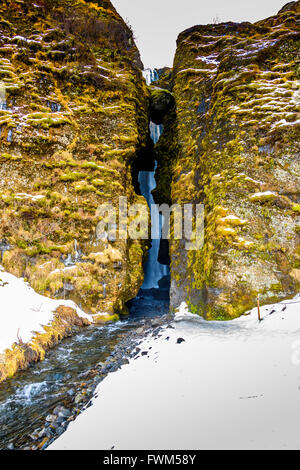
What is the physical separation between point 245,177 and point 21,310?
8.68 metres

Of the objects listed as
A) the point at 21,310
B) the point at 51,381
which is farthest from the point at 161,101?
the point at 51,381

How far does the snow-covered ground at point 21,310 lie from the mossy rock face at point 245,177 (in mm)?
4857

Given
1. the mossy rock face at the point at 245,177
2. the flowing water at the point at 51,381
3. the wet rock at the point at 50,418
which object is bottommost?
the flowing water at the point at 51,381

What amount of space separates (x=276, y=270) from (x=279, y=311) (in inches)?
74.5

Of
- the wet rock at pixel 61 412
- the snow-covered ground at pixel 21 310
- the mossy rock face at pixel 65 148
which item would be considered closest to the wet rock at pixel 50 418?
the wet rock at pixel 61 412

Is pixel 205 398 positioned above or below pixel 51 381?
above

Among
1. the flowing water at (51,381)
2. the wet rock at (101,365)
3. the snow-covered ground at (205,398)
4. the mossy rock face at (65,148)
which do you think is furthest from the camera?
the mossy rock face at (65,148)

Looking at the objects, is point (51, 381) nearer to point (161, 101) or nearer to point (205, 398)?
point (205, 398)

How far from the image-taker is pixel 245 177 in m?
7.93

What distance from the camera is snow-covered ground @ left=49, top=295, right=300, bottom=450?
7.28 feet

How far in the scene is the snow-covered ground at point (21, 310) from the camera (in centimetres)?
643

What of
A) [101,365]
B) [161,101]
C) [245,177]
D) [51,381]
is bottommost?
[51,381]

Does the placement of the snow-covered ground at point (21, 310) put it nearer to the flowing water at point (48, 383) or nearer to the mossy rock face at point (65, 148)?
the mossy rock face at point (65, 148)

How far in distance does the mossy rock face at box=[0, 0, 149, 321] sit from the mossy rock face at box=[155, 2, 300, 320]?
3.02m
